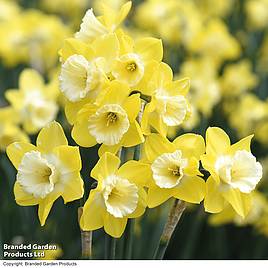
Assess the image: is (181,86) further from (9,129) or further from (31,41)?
(31,41)

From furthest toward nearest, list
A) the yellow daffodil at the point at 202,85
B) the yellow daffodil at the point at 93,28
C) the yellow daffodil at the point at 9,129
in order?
the yellow daffodil at the point at 202,85, the yellow daffodil at the point at 9,129, the yellow daffodil at the point at 93,28

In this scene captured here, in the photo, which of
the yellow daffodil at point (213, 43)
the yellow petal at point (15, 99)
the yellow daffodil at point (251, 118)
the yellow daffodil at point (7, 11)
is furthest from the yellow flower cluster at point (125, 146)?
the yellow daffodil at point (7, 11)

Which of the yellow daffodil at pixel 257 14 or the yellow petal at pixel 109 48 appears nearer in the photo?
the yellow petal at pixel 109 48

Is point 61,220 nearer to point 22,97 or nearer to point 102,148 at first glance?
point 22,97

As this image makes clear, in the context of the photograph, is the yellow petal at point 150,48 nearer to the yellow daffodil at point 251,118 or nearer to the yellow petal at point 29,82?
the yellow petal at point 29,82

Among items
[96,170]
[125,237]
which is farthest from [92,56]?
[125,237]

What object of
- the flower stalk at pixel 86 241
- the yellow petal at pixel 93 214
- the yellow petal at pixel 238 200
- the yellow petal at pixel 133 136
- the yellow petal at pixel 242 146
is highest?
the yellow petal at pixel 133 136

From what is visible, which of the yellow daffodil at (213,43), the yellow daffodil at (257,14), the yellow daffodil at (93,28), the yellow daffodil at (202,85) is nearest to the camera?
the yellow daffodil at (93,28)

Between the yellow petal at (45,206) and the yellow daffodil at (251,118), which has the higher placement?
the yellow petal at (45,206)
